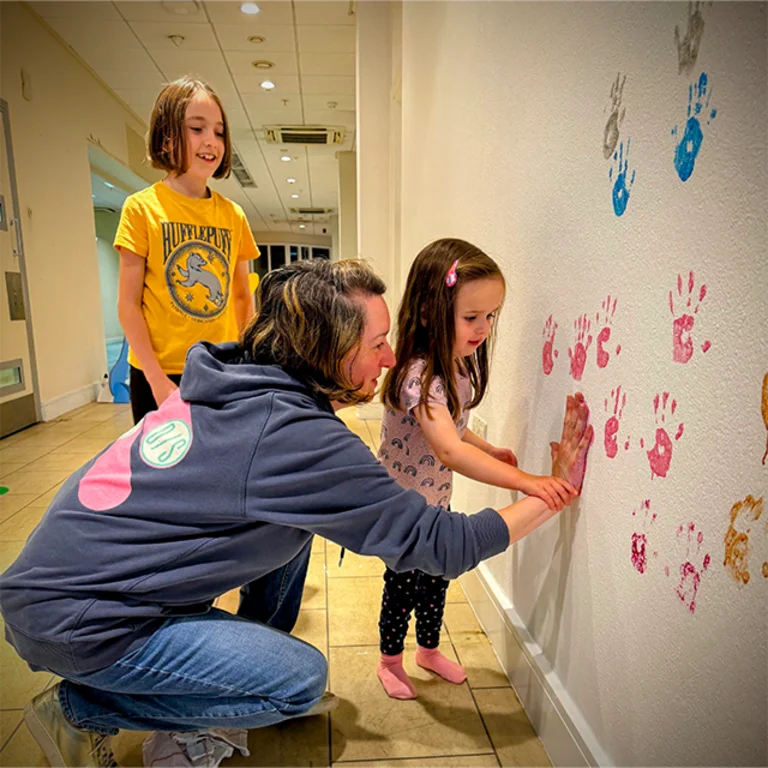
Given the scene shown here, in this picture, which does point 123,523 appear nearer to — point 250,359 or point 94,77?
point 250,359

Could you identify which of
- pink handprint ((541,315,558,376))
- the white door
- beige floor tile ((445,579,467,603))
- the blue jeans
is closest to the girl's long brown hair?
pink handprint ((541,315,558,376))

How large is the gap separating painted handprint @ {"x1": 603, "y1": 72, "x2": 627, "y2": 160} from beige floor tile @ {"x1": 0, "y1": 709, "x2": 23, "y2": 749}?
59.1 inches

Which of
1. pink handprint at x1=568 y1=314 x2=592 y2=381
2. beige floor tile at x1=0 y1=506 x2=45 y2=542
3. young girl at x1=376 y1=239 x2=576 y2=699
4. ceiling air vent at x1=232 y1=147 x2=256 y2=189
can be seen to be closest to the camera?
pink handprint at x1=568 y1=314 x2=592 y2=381

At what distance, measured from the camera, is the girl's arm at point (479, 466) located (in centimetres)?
94

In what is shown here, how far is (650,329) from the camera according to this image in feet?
2.39

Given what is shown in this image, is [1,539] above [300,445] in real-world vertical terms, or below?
below

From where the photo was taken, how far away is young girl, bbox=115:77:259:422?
132 cm

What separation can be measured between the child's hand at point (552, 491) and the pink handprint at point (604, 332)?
0.71 ft

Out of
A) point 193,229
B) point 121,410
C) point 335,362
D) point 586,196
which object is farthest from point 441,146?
point 121,410

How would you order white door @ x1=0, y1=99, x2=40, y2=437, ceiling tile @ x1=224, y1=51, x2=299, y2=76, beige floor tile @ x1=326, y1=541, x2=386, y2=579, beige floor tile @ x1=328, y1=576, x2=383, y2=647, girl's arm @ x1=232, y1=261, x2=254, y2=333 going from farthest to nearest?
ceiling tile @ x1=224, y1=51, x2=299, y2=76, white door @ x1=0, y1=99, x2=40, y2=437, beige floor tile @ x1=326, y1=541, x2=386, y2=579, girl's arm @ x1=232, y1=261, x2=254, y2=333, beige floor tile @ x1=328, y1=576, x2=383, y2=647

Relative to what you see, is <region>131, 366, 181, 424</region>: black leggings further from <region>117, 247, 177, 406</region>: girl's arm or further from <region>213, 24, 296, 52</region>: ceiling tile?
<region>213, 24, 296, 52</region>: ceiling tile

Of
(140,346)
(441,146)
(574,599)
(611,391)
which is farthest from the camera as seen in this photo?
(441,146)

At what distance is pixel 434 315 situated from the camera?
1096mm

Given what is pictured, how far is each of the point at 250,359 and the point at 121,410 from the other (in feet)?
12.6
